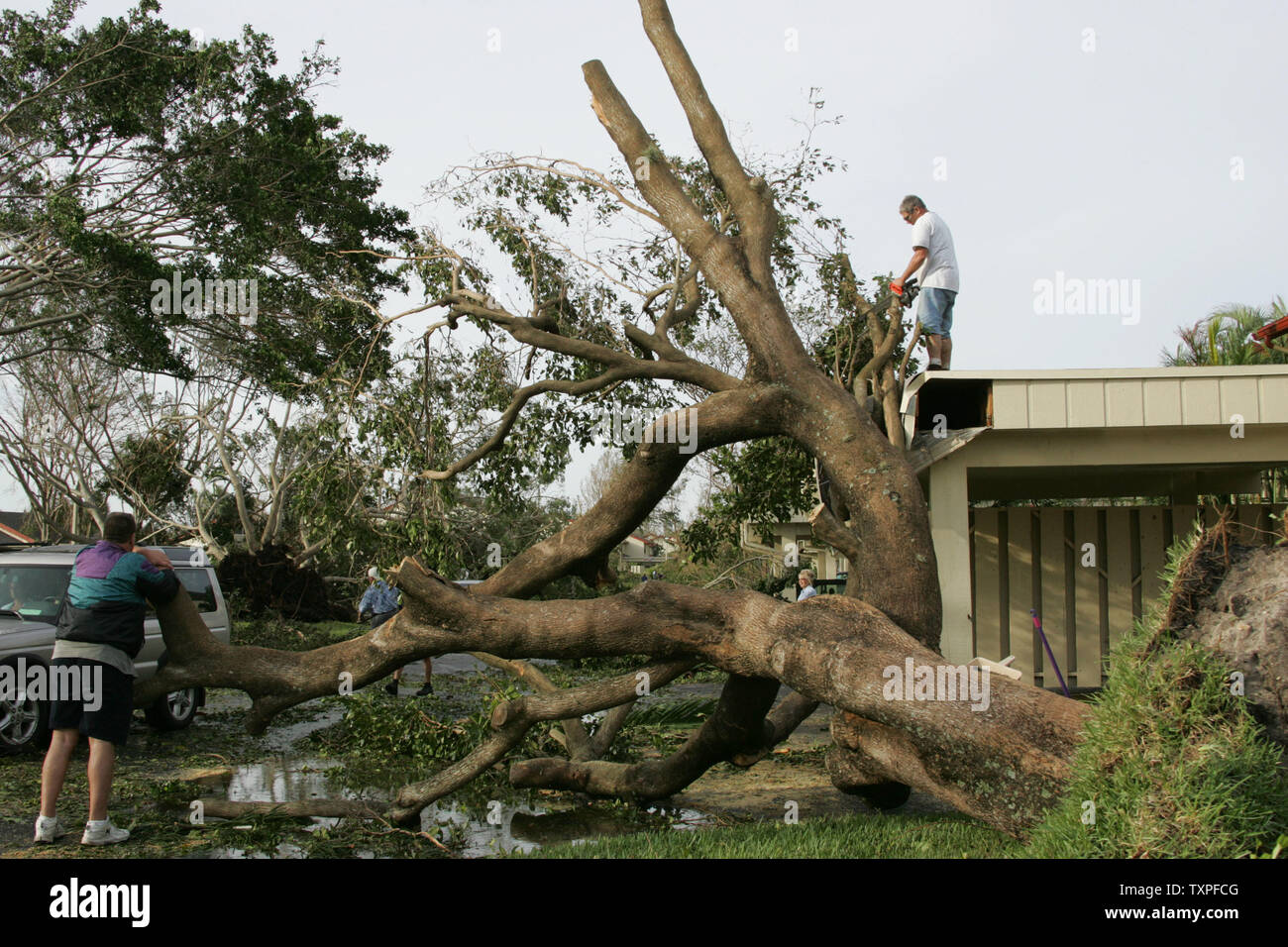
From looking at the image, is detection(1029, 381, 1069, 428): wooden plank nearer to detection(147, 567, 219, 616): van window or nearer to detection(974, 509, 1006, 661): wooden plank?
detection(974, 509, 1006, 661): wooden plank

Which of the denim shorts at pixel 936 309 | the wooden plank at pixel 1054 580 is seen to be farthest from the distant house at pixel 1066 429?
the wooden plank at pixel 1054 580

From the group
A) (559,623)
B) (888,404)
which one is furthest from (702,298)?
(559,623)

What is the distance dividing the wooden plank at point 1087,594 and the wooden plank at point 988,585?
1081mm

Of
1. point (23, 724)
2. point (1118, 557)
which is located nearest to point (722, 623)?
point (23, 724)

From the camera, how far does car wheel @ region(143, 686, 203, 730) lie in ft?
37.7

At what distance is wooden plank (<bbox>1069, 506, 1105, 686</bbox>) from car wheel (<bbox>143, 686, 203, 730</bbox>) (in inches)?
458

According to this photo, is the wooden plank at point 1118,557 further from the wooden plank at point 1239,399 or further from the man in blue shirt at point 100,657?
the man in blue shirt at point 100,657

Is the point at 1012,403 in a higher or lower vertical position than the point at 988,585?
higher

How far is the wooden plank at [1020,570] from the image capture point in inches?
570

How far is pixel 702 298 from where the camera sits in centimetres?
1026

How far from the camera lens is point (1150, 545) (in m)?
14.6

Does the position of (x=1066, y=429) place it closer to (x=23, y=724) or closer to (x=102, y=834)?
(x=102, y=834)

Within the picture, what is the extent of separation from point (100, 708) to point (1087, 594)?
1276cm

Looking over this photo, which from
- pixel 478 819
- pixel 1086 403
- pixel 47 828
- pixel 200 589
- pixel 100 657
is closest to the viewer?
pixel 47 828
